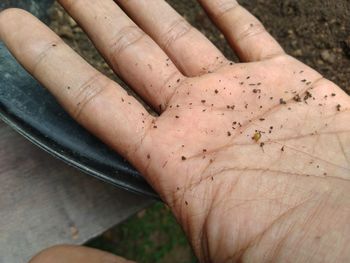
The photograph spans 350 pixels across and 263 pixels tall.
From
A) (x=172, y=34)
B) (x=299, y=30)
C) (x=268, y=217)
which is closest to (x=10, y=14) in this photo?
(x=172, y=34)

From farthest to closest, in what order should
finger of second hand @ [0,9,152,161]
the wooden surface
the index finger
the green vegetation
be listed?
the green vegetation < the wooden surface < the index finger < finger of second hand @ [0,9,152,161]

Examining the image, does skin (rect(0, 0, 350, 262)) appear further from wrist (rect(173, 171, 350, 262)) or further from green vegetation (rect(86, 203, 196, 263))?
green vegetation (rect(86, 203, 196, 263))

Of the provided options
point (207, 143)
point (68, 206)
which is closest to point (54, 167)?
point (68, 206)

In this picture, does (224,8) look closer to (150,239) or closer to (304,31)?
(304,31)

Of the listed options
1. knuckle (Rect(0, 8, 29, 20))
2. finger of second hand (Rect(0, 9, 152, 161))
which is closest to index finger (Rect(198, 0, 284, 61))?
finger of second hand (Rect(0, 9, 152, 161))

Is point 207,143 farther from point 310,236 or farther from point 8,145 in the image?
point 8,145

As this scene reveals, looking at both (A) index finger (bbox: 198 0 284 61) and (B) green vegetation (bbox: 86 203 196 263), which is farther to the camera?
(B) green vegetation (bbox: 86 203 196 263)
